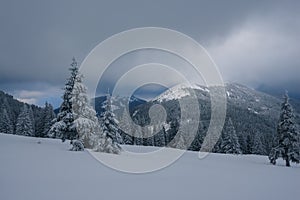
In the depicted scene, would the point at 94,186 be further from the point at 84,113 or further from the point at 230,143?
the point at 230,143

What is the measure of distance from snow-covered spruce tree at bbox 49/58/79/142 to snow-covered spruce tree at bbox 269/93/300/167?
23396mm

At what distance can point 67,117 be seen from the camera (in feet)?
83.1

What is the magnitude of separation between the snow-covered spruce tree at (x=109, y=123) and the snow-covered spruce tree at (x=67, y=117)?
3.51 metres

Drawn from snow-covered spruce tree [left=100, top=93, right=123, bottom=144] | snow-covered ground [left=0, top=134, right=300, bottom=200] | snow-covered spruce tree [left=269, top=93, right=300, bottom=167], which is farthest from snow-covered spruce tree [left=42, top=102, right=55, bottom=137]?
snow-covered ground [left=0, top=134, right=300, bottom=200]

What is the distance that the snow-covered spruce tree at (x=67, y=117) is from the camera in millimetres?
24672

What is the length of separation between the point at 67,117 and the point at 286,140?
2501 centimetres

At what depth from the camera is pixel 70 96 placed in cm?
2566

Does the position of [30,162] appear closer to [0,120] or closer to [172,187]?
[172,187]

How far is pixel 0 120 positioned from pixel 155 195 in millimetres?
60889

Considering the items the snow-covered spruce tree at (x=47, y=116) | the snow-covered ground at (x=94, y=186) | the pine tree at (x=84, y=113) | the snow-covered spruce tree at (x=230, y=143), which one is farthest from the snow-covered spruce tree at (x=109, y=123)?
the snow-covered spruce tree at (x=47, y=116)

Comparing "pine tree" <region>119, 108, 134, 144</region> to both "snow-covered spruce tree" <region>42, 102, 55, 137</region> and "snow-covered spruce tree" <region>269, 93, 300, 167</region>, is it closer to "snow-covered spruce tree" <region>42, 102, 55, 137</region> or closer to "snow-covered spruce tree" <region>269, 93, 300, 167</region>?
"snow-covered spruce tree" <region>42, 102, 55, 137</region>

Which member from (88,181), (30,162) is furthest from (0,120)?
(88,181)

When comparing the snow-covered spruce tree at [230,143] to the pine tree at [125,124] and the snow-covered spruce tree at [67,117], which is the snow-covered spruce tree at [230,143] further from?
the snow-covered spruce tree at [67,117]

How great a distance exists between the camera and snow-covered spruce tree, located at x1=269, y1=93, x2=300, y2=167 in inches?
1195
